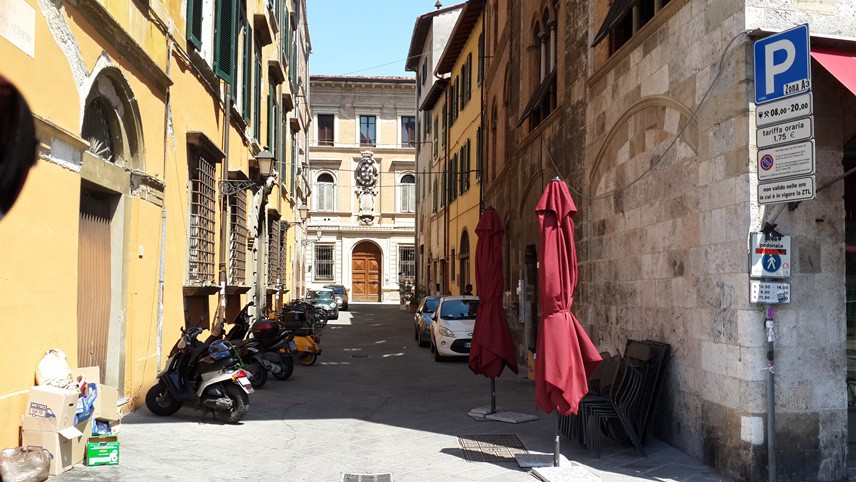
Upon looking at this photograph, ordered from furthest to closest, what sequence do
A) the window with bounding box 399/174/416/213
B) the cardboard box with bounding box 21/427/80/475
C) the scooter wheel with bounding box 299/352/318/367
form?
the window with bounding box 399/174/416/213 → the scooter wheel with bounding box 299/352/318/367 → the cardboard box with bounding box 21/427/80/475

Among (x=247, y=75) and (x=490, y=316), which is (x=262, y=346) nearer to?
(x=490, y=316)

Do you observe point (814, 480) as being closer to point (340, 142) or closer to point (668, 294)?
point (668, 294)

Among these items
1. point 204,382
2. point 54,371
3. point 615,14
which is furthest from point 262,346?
point 615,14

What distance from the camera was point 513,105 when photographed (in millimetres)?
17484

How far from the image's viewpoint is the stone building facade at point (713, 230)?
6.22 m

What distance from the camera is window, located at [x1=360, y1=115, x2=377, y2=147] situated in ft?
161

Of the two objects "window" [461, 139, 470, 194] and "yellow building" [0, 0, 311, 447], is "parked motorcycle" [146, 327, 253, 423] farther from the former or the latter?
"window" [461, 139, 470, 194]

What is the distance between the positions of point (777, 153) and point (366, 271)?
43.2m

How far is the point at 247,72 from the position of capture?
16.5 metres

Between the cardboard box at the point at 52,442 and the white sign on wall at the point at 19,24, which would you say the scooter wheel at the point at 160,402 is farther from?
the white sign on wall at the point at 19,24

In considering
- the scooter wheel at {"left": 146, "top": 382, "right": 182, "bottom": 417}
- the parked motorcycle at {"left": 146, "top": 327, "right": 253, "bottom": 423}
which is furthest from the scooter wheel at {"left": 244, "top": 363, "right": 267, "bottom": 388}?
the scooter wheel at {"left": 146, "top": 382, "right": 182, "bottom": 417}

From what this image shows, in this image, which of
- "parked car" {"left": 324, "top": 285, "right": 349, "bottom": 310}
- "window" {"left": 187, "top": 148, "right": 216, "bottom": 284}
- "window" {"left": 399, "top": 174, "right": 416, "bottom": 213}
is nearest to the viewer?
"window" {"left": 187, "top": 148, "right": 216, "bottom": 284}

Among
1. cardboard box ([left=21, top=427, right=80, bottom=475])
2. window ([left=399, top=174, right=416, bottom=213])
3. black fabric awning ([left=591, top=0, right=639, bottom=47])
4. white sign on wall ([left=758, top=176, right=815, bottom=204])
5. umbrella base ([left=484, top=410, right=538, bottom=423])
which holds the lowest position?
umbrella base ([left=484, top=410, right=538, bottom=423])

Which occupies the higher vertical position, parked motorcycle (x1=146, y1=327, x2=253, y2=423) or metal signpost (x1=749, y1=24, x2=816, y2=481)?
metal signpost (x1=749, y1=24, x2=816, y2=481)
